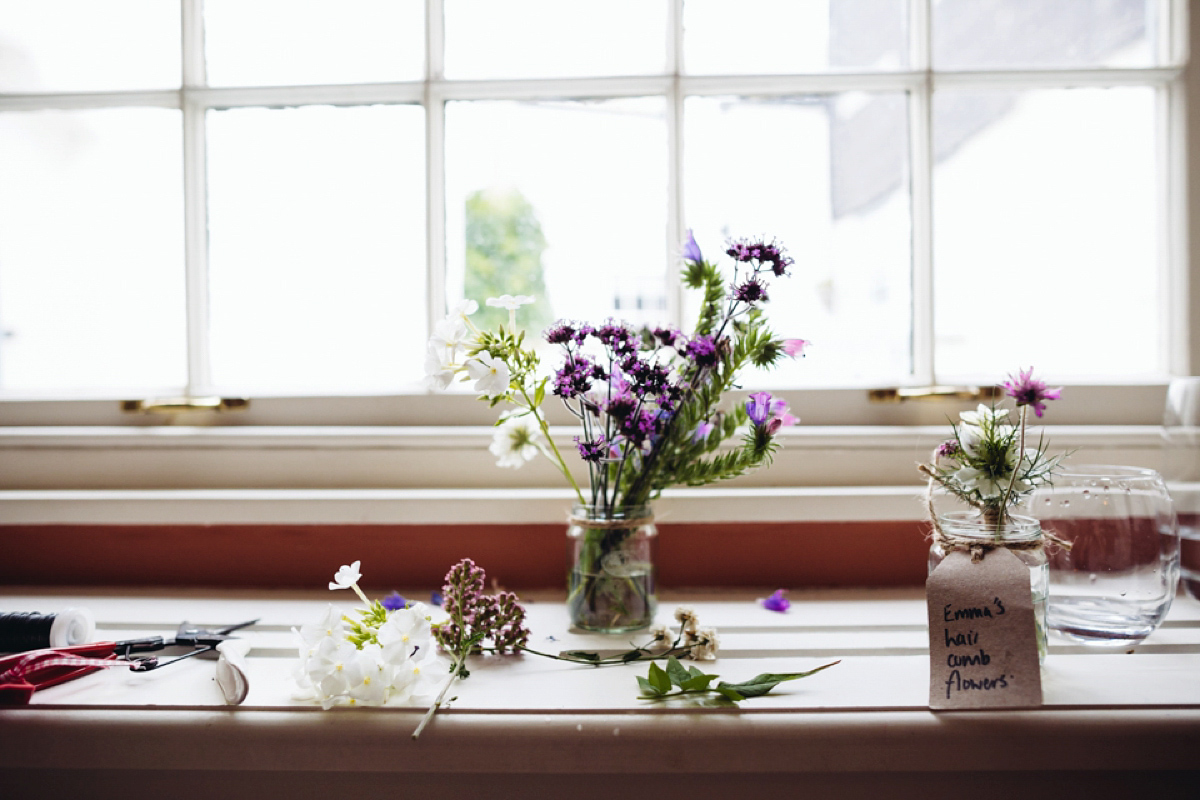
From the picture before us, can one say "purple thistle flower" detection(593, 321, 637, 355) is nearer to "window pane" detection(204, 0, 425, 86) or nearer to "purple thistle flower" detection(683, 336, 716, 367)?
"purple thistle flower" detection(683, 336, 716, 367)

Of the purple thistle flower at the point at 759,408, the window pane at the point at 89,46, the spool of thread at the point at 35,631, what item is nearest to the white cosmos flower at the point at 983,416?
the purple thistle flower at the point at 759,408

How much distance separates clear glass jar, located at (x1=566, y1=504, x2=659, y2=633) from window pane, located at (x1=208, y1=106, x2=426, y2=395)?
22.6 inches

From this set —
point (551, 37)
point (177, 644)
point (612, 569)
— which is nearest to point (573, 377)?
point (612, 569)

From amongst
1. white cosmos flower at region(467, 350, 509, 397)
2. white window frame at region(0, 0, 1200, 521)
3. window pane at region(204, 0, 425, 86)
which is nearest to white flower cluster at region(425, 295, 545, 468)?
white cosmos flower at region(467, 350, 509, 397)

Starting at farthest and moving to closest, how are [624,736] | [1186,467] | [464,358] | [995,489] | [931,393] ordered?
[931,393], [1186,467], [464,358], [995,489], [624,736]

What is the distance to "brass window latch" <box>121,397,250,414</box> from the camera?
130cm

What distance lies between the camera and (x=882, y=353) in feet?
4.35

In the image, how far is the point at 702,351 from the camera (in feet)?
2.86

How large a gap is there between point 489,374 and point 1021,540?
2.00ft

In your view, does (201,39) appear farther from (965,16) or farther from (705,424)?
(965,16)

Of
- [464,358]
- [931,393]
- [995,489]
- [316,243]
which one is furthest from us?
[316,243]

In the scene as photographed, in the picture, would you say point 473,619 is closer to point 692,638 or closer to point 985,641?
point 692,638

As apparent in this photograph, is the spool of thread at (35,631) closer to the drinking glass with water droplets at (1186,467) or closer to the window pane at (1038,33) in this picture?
the drinking glass with water droplets at (1186,467)

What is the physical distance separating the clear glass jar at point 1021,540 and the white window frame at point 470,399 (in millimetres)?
447
